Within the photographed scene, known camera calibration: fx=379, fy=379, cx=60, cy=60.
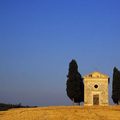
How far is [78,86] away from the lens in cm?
5134

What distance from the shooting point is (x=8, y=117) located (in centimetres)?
3388

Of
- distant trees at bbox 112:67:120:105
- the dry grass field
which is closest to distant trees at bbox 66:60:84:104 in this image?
distant trees at bbox 112:67:120:105

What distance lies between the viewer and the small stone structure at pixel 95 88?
50812 mm

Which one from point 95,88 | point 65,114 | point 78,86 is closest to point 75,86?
point 78,86

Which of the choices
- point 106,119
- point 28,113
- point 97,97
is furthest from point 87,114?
point 97,97

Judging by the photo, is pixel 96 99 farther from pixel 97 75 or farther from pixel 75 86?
pixel 75 86

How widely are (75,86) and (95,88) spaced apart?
2723mm

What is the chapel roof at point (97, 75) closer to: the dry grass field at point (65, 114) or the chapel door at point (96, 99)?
the chapel door at point (96, 99)

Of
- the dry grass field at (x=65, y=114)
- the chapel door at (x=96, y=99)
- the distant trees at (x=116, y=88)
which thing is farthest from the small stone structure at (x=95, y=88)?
the dry grass field at (x=65, y=114)

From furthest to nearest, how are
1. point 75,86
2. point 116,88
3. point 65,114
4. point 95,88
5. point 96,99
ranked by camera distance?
point 116,88, point 75,86, point 95,88, point 96,99, point 65,114

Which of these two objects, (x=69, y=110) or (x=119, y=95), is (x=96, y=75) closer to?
(x=119, y=95)

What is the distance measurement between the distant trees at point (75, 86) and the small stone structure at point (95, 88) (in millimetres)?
844

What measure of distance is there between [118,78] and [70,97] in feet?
23.4

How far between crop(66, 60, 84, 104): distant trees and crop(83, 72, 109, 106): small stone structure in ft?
2.77
